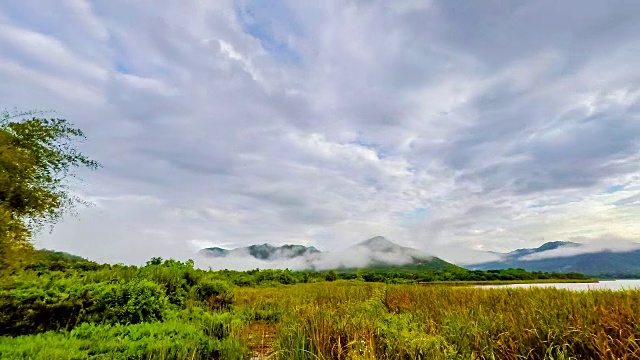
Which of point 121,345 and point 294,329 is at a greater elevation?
point 294,329

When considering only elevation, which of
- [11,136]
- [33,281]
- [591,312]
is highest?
[11,136]

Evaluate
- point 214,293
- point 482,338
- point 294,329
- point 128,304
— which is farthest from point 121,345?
point 214,293

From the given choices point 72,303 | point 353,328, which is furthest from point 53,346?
point 353,328

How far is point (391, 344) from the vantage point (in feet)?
16.9

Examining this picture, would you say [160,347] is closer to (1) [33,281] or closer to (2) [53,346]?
(2) [53,346]

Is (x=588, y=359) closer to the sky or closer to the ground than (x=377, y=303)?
closer to the ground

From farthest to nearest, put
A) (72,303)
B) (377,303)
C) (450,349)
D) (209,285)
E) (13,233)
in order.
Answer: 1. (209,285)
2. (377,303)
3. (72,303)
4. (13,233)
5. (450,349)

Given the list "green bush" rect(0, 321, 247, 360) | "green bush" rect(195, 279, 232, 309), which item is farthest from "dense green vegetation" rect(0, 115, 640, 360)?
"green bush" rect(195, 279, 232, 309)

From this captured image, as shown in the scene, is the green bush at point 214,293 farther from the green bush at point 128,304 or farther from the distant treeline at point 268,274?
the green bush at point 128,304

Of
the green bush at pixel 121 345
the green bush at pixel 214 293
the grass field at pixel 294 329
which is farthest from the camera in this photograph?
the green bush at pixel 214 293

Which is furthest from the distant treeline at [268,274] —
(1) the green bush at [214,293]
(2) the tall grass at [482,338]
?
(2) the tall grass at [482,338]

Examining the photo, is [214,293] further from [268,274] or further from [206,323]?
[268,274]

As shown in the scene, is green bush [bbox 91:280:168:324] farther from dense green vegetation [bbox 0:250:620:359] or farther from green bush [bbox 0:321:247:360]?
green bush [bbox 0:321:247:360]

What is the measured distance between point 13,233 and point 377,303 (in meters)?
7.97
